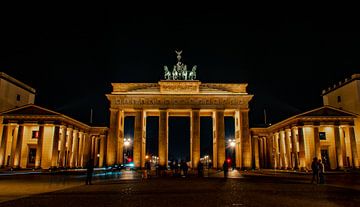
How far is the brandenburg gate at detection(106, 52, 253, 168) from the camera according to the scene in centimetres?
5009

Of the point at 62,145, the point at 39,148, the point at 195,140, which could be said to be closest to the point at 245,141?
the point at 195,140

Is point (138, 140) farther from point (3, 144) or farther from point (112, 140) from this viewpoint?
→ point (3, 144)

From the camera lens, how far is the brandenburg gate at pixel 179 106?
50.1 meters

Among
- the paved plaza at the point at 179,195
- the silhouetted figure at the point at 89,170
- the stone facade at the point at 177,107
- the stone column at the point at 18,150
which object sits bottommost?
the paved plaza at the point at 179,195

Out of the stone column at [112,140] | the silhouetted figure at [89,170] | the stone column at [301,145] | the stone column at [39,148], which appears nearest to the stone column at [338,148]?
the stone column at [301,145]

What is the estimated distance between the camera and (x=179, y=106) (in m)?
51.0

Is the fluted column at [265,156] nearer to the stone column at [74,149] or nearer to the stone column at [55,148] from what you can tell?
the stone column at [74,149]

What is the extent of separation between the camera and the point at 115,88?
52.0 metres

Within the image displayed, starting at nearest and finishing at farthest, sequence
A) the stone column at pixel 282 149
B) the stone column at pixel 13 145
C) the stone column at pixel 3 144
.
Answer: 1. the stone column at pixel 3 144
2. the stone column at pixel 13 145
3. the stone column at pixel 282 149

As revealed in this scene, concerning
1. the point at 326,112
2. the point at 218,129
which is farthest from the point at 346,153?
the point at 218,129

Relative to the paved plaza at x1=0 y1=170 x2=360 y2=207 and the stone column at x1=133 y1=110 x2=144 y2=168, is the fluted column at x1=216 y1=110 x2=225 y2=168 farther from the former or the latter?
the paved plaza at x1=0 y1=170 x2=360 y2=207

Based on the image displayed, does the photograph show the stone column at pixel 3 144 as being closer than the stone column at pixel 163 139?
Yes

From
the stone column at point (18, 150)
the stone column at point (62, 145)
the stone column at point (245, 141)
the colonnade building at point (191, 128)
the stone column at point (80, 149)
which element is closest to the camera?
the stone column at point (18, 150)

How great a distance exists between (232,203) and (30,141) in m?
47.6
